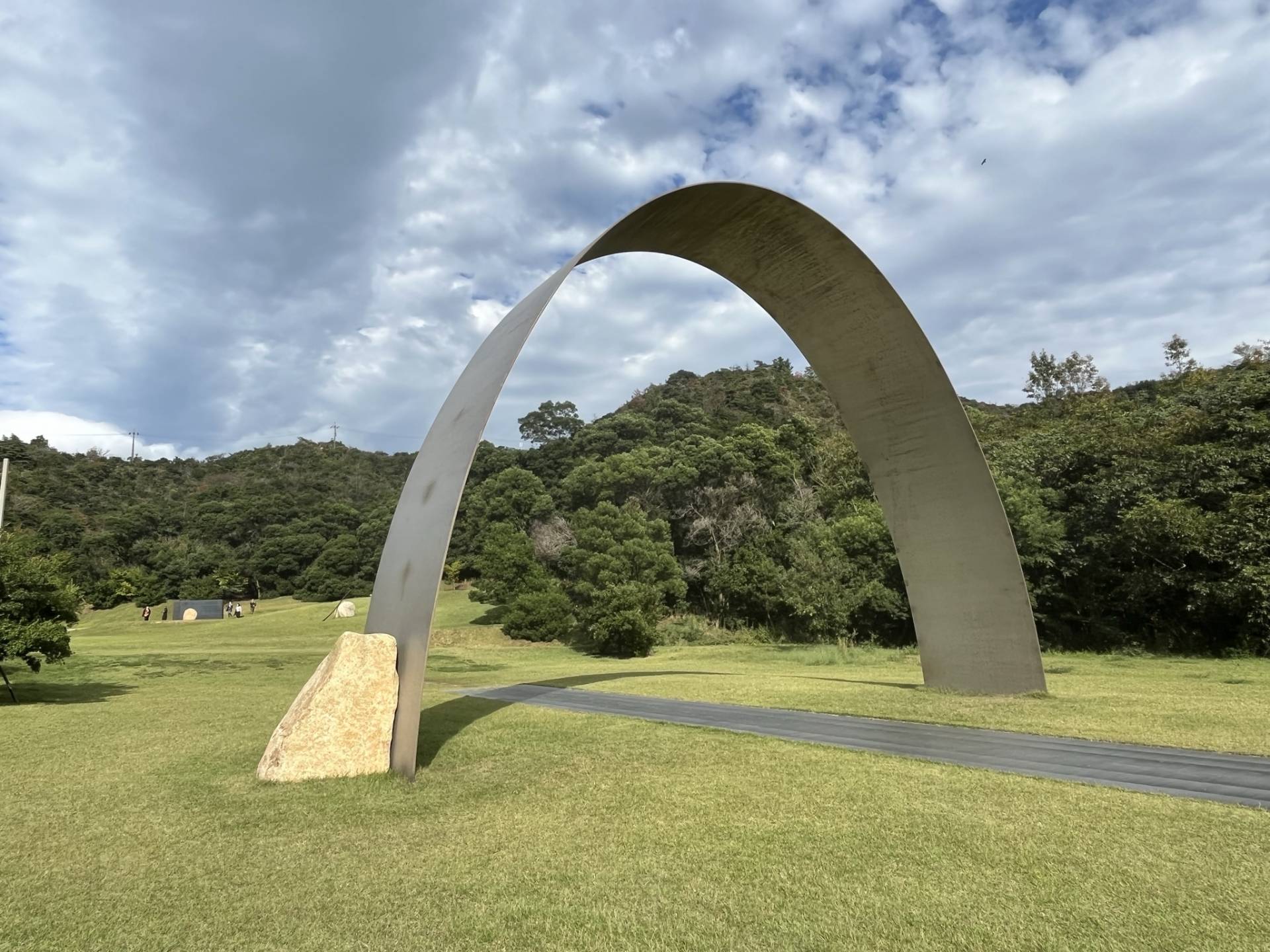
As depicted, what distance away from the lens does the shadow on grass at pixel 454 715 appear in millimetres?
6535

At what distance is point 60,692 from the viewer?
11227mm

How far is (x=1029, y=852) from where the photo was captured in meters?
3.61

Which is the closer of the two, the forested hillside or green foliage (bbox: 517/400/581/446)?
the forested hillside

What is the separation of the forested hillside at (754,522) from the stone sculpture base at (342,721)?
9881mm

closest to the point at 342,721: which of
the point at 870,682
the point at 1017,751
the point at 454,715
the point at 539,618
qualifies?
the point at 454,715

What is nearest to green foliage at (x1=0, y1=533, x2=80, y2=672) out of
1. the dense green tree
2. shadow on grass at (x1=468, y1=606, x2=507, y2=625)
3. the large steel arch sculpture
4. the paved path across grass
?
the paved path across grass

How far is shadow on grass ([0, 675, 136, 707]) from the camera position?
10055 millimetres

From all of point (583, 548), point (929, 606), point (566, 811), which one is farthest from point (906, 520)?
point (583, 548)

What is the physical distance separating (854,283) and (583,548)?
17.5m

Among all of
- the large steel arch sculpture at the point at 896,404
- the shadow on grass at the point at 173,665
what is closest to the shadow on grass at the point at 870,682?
the large steel arch sculpture at the point at 896,404

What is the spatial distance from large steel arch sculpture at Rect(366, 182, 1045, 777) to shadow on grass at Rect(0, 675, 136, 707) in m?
9.67

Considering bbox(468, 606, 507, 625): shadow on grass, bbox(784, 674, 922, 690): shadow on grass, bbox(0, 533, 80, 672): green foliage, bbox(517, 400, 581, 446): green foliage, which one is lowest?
bbox(784, 674, 922, 690): shadow on grass

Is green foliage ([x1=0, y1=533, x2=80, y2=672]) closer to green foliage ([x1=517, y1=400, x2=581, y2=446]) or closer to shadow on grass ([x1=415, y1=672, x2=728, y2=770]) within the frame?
shadow on grass ([x1=415, y1=672, x2=728, y2=770])

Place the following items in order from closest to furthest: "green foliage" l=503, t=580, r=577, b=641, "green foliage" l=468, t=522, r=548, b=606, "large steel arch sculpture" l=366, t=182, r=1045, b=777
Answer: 1. "large steel arch sculpture" l=366, t=182, r=1045, b=777
2. "green foliage" l=503, t=580, r=577, b=641
3. "green foliage" l=468, t=522, r=548, b=606
